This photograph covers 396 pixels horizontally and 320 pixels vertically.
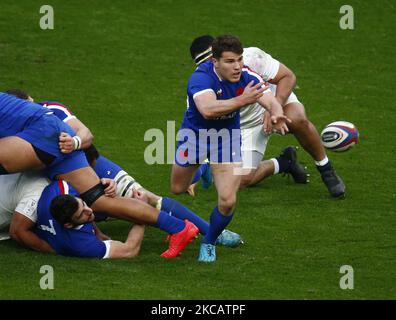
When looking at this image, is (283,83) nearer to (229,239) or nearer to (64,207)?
(229,239)

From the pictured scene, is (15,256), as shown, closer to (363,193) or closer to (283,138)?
(363,193)

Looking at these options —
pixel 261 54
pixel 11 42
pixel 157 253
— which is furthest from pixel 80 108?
pixel 157 253

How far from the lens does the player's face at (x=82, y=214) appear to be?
335 inches

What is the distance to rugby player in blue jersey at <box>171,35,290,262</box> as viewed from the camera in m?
8.55

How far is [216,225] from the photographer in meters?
8.78

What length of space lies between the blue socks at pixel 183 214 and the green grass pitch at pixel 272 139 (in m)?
0.29

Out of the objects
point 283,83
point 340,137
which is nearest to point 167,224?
point 283,83

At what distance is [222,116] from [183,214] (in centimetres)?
121

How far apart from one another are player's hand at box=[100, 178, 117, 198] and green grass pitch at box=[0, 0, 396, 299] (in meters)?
0.61

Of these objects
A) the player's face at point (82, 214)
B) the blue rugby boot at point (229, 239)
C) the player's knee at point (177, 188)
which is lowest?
the blue rugby boot at point (229, 239)

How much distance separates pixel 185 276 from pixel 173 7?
1007 cm

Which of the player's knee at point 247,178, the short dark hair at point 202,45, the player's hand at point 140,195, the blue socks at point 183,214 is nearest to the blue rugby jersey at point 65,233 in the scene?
the player's hand at point 140,195

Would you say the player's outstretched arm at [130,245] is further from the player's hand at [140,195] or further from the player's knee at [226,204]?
the player's knee at [226,204]

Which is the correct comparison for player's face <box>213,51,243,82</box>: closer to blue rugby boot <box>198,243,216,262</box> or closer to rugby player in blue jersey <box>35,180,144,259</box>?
blue rugby boot <box>198,243,216,262</box>
